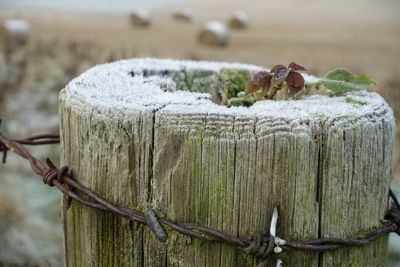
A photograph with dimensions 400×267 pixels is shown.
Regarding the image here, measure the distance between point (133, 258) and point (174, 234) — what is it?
164 mm

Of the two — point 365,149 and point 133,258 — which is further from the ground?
point 365,149

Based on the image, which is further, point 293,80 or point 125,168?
point 293,80

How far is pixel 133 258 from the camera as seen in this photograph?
68.4 inches

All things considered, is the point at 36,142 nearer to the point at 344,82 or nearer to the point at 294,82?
the point at 294,82

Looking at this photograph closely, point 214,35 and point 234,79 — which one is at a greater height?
point 234,79

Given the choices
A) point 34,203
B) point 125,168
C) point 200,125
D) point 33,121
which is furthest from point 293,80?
point 33,121

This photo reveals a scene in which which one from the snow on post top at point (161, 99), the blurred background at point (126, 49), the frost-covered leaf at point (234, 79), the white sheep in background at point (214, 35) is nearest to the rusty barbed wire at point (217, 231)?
the snow on post top at point (161, 99)

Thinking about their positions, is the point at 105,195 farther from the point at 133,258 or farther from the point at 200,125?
the point at 200,125

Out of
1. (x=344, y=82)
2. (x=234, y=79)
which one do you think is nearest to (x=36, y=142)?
(x=234, y=79)

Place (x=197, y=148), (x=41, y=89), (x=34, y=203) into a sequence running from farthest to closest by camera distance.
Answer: (x=41, y=89)
(x=34, y=203)
(x=197, y=148)

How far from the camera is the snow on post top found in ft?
5.46

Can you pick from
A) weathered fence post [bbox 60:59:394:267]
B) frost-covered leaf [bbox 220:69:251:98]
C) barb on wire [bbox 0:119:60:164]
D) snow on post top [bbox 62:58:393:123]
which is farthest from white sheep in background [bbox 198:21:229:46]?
weathered fence post [bbox 60:59:394:267]

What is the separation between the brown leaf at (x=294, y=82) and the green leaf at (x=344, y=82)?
0.28 ft

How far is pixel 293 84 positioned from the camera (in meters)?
1.95
